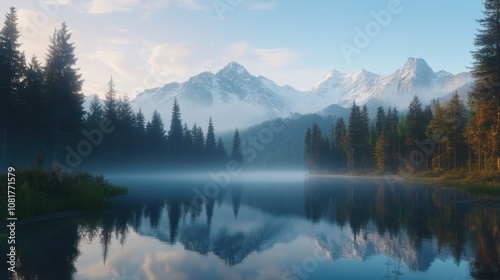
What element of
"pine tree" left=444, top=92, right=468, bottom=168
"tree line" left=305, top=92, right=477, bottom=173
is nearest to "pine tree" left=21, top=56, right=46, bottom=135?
"tree line" left=305, top=92, right=477, bottom=173

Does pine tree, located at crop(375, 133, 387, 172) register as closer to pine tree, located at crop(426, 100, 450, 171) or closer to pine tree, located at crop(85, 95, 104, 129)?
pine tree, located at crop(426, 100, 450, 171)

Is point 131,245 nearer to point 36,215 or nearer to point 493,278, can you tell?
point 36,215

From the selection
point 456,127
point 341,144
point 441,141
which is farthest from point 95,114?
point 341,144

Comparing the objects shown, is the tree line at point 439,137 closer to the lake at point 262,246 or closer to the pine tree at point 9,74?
the lake at point 262,246

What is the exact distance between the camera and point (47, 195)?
20391 mm

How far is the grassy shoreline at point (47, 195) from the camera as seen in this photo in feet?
57.2

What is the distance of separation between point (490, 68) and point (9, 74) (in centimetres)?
5635

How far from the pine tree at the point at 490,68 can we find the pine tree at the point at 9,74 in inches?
2169

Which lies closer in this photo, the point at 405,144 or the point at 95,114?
the point at 95,114

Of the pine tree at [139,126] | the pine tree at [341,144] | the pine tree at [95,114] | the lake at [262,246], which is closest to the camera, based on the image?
the lake at [262,246]

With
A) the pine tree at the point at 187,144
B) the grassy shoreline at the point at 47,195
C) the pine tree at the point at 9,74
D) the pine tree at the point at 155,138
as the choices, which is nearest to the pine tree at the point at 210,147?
the pine tree at the point at 187,144

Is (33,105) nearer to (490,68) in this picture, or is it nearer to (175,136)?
(490,68)

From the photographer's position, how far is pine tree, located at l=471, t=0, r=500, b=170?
4106cm

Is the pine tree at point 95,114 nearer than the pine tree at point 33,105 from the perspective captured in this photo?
No
